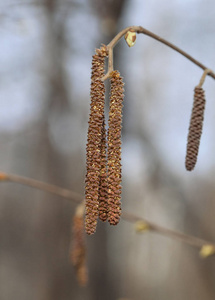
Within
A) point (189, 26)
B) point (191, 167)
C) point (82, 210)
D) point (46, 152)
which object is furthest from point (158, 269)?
point (191, 167)

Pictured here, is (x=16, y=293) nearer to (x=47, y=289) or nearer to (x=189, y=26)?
(x=47, y=289)

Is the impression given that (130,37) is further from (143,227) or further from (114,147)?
(143,227)

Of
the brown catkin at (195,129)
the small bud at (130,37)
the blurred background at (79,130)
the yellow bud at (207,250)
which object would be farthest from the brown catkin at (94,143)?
the blurred background at (79,130)

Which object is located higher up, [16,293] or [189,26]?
[189,26]

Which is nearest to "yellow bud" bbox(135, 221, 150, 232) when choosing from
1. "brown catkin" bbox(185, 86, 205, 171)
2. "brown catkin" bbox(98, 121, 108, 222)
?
"brown catkin" bbox(185, 86, 205, 171)

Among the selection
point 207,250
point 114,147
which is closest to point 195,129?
point 114,147
